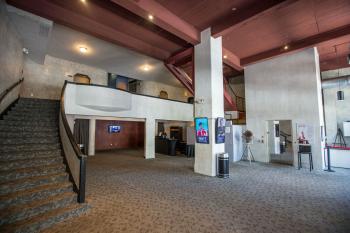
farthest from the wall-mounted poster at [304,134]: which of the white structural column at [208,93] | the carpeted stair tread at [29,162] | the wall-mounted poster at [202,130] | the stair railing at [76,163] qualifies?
the carpeted stair tread at [29,162]

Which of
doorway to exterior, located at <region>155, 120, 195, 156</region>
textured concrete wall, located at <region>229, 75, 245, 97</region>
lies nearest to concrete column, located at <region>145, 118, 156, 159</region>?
doorway to exterior, located at <region>155, 120, 195, 156</region>

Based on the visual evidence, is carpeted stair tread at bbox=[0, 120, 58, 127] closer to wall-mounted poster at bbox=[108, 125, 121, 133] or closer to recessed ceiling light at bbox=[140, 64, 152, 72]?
recessed ceiling light at bbox=[140, 64, 152, 72]

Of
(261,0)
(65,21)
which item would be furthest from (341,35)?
(65,21)

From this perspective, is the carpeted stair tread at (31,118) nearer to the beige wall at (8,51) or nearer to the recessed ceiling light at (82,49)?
the beige wall at (8,51)

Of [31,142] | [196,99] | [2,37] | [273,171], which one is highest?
[2,37]

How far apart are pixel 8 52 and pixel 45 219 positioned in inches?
233

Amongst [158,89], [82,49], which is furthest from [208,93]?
[158,89]

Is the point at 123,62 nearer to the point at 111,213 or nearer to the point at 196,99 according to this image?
the point at 196,99

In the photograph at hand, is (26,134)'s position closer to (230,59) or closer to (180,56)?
(180,56)

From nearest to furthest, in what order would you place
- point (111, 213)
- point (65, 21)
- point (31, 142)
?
point (111, 213), point (31, 142), point (65, 21)

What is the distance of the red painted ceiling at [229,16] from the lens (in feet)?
17.8

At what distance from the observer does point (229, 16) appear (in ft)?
19.5

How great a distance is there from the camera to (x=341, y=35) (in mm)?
6387

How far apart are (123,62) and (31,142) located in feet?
23.6
